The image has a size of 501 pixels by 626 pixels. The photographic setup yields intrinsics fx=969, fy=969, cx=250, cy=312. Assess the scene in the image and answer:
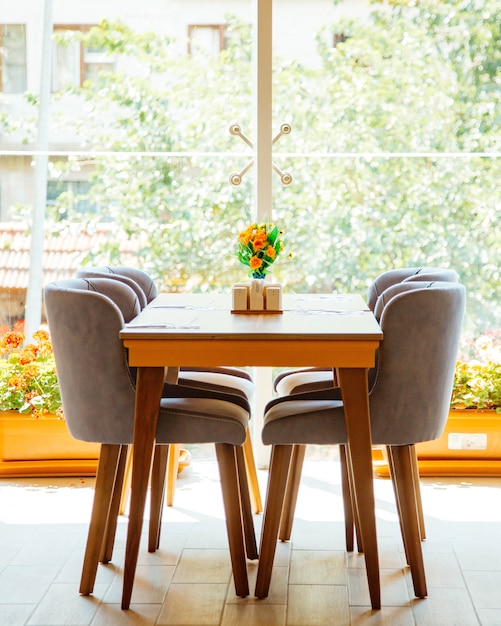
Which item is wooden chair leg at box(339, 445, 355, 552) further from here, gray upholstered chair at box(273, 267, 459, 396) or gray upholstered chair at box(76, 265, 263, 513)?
gray upholstered chair at box(76, 265, 263, 513)

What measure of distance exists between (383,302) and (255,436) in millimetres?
1221

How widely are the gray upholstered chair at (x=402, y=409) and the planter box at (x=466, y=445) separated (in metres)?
1.33

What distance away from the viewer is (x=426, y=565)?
10.9 feet

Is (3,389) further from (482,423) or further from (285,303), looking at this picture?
(482,423)

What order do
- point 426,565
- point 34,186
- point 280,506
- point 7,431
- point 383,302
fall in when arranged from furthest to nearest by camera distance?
1. point 34,186
2. point 7,431
3. point 383,302
4. point 426,565
5. point 280,506

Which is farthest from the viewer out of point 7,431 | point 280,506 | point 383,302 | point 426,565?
point 7,431

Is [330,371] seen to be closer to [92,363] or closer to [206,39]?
[92,363]

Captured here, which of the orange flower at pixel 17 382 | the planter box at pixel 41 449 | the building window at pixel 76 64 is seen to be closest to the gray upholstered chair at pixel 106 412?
the planter box at pixel 41 449

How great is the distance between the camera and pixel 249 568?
130 inches

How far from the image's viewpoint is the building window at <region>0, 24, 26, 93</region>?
4590 millimetres

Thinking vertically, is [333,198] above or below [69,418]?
above

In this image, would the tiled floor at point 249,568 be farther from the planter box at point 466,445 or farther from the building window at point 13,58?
the building window at point 13,58

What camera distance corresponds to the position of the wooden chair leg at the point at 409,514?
9.93 feet

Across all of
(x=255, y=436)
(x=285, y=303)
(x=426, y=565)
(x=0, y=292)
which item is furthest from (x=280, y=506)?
(x=0, y=292)
